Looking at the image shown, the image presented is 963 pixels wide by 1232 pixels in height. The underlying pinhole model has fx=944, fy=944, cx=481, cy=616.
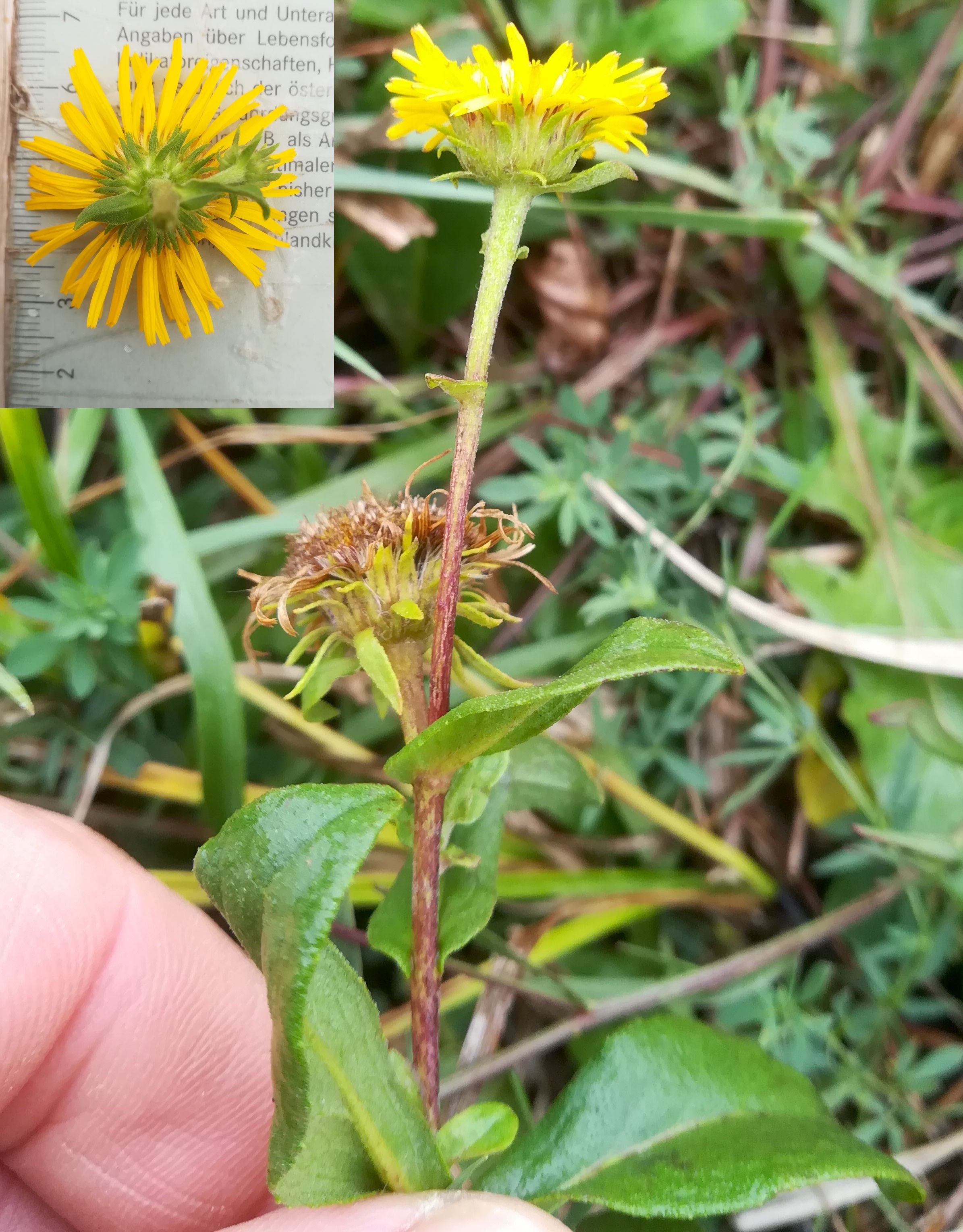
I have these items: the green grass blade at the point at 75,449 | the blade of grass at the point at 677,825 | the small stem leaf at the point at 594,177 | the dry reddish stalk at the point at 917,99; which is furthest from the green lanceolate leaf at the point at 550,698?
the dry reddish stalk at the point at 917,99

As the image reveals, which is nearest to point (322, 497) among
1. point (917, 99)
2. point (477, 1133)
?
point (477, 1133)

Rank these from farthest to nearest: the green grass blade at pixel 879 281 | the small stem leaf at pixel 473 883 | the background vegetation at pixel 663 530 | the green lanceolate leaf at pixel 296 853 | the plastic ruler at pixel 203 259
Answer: the green grass blade at pixel 879 281 < the background vegetation at pixel 663 530 < the plastic ruler at pixel 203 259 < the small stem leaf at pixel 473 883 < the green lanceolate leaf at pixel 296 853

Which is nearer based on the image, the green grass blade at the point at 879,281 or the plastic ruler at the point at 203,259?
the plastic ruler at the point at 203,259

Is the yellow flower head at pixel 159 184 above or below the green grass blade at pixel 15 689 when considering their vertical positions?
above

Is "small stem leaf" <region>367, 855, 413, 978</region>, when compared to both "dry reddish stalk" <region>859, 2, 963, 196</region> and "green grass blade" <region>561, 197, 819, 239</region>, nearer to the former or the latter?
"green grass blade" <region>561, 197, 819, 239</region>

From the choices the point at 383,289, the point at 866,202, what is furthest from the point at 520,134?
the point at 866,202

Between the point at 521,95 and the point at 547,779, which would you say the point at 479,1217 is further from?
the point at 521,95

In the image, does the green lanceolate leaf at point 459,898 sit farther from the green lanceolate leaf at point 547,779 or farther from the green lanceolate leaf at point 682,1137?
the green lanceolate leaf at point 682,1137
